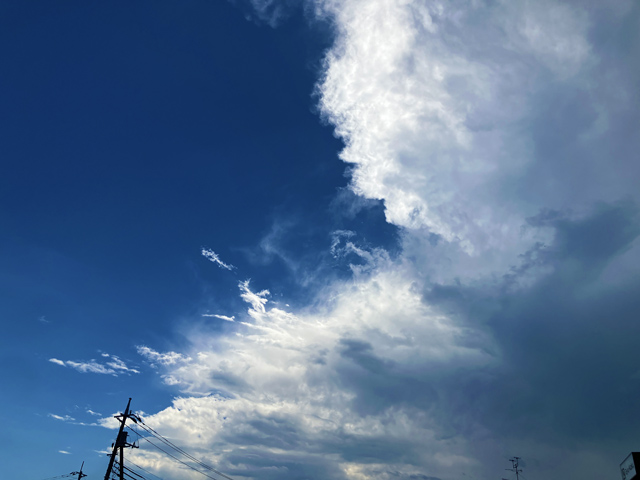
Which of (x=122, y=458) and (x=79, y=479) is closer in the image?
(x=122, y=458)

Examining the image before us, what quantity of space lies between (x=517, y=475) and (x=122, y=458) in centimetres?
8548

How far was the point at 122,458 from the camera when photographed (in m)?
52.0

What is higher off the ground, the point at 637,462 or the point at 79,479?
the point at 637,462

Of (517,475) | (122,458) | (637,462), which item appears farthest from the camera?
(517,475)

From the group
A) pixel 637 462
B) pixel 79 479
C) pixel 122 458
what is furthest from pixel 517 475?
pixel 79 479

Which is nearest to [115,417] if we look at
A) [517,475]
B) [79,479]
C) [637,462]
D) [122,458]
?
[122,458]

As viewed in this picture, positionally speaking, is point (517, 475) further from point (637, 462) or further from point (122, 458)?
point (122, 458)

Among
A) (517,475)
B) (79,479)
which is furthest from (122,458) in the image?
(517,475)

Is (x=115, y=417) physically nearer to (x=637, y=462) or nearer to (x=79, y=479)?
(x=79, y=479)

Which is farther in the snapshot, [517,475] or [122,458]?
[517,475]

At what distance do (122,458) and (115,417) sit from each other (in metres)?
5.49

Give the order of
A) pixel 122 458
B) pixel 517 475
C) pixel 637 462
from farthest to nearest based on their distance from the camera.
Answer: pixel 517 475
pixel 122 458
pixel 637 462

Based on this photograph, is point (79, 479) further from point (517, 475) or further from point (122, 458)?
point (517, 475)

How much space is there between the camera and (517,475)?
9150cm
